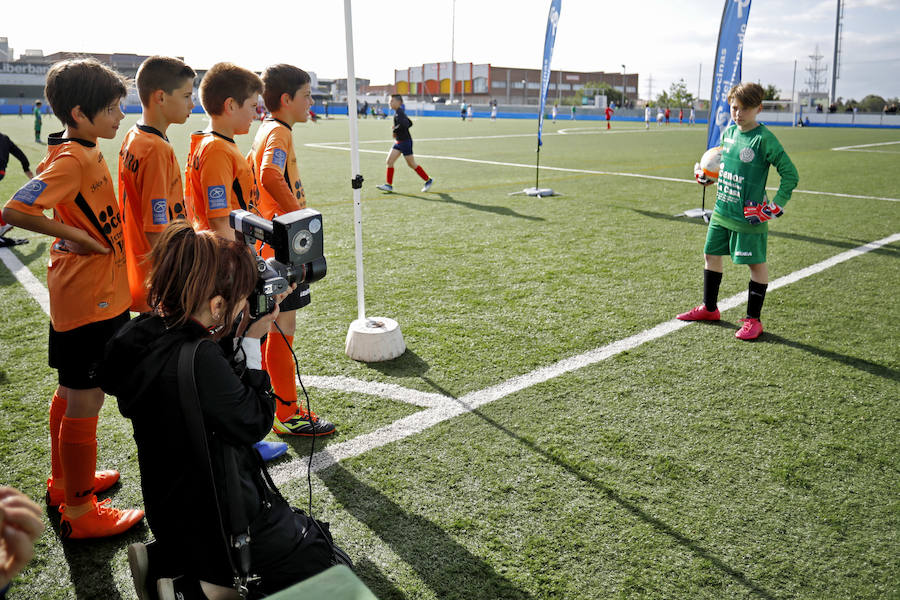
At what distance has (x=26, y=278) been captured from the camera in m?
6.36

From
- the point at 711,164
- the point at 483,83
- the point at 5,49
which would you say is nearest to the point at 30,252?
the point at 711,164

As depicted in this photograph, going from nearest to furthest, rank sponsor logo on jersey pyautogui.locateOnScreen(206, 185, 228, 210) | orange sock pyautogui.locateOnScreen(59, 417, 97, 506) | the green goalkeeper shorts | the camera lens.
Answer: the camera lens → orange sock pyautogui.locateOnScreen(59, 417, 97, 506) → sponsor logo on jersey pyautogui.locateOnScreen(206, 185, 228, 210) → the green goalkeeper shorts

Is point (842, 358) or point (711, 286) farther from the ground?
point (711, 286)

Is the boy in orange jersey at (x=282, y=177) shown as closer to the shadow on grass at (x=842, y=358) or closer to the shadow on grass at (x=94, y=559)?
the shadow on grass at (x=94, y=559)

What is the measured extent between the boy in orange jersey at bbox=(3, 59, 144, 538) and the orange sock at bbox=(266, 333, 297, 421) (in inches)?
34.2

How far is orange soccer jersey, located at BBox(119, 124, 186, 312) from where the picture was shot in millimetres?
2658

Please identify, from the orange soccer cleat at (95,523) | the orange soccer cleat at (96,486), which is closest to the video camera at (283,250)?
the orange soccer cleat at (95,523)

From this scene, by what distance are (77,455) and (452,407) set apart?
189 cm

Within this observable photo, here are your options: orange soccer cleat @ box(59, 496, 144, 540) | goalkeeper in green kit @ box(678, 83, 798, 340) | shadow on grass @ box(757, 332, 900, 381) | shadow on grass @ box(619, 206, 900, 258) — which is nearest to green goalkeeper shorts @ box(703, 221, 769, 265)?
goalkeeper in green kit @ box(678, 83, 798, 340)

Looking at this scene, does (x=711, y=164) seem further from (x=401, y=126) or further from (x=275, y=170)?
(x=401, y=126)

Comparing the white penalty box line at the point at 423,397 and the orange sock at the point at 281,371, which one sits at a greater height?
the orange sock at the point at 281,371

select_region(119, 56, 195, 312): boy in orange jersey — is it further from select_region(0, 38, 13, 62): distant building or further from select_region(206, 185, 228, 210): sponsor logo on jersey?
select_region(0, 38, 13, 62): distant building

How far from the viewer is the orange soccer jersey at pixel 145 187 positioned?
2658 millimetres

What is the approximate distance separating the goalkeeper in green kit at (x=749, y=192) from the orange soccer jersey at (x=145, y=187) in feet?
12.6
